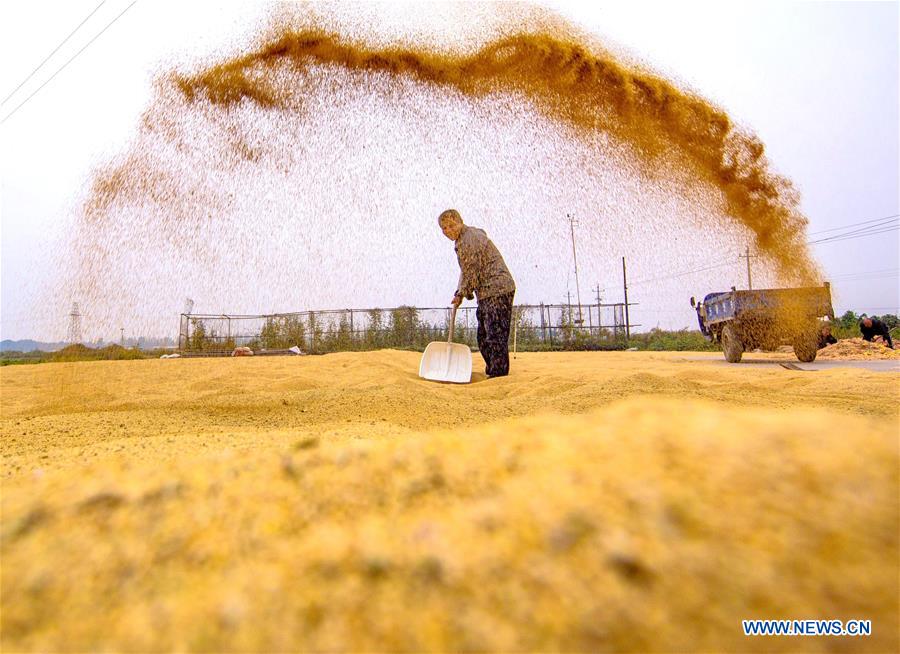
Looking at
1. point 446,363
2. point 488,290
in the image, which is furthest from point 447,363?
point 488,290

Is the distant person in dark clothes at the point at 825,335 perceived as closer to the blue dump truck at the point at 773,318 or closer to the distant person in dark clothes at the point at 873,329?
the blue dump truck at the point at 773,318

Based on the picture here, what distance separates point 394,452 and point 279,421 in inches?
77.0

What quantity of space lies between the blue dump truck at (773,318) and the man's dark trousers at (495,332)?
4.37 m

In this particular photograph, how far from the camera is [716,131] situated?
16.2 ft

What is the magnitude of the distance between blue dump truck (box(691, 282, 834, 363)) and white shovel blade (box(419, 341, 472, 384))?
4800mm

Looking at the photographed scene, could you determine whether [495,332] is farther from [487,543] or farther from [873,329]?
[873,329]

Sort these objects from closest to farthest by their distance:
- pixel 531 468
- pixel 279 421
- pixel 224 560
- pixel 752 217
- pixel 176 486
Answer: pixel 224 560
pixel 531 468
pixel 176 486
pixel 279 421
pixel 752 217

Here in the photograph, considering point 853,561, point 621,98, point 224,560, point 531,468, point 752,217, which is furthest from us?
point 752,217

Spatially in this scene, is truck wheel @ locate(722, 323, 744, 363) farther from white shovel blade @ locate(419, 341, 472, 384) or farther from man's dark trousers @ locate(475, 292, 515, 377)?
white shovel blade @ locate(419, 341, 472, 384)

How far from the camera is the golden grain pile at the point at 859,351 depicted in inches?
374

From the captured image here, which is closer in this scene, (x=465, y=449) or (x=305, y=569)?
(x=305, y=569)

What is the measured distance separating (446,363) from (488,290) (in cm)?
91

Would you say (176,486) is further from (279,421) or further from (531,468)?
(279,421)

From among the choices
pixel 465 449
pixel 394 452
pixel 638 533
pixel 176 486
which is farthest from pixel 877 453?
pixel 176 486
